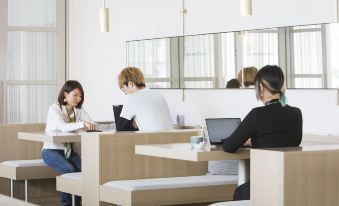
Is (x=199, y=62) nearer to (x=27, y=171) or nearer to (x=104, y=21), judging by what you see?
(x=104, y=21)

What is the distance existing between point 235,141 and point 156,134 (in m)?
1.41

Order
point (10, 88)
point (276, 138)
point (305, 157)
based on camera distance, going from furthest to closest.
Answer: point (10, 88) → point (276, 138) → point (305, 157)

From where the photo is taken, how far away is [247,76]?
704 centimetres

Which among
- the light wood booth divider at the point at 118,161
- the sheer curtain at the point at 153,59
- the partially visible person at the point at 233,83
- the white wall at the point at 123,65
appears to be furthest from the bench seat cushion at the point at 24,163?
the partially visible person at the point at 233,83

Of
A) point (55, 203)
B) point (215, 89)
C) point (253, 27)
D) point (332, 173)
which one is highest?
point (253, 27)

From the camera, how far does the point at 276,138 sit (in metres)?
4.66

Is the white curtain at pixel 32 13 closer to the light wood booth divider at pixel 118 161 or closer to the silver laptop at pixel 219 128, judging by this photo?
the light wood booth divider at pixel 118 161

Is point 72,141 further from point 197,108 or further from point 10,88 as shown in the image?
point 10,88

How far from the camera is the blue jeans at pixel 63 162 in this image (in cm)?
682

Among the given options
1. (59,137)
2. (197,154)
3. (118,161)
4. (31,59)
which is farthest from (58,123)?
(31,59)

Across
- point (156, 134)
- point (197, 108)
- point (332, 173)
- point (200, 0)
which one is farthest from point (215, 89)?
point (332, 173)

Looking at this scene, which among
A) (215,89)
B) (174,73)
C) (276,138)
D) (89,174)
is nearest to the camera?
(276,138)

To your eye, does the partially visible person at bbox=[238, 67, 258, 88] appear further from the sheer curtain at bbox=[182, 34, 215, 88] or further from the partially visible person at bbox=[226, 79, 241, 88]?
the sheer curtain at bbox=[182, 34, 215, 88]

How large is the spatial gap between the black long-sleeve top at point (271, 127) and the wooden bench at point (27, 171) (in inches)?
118
